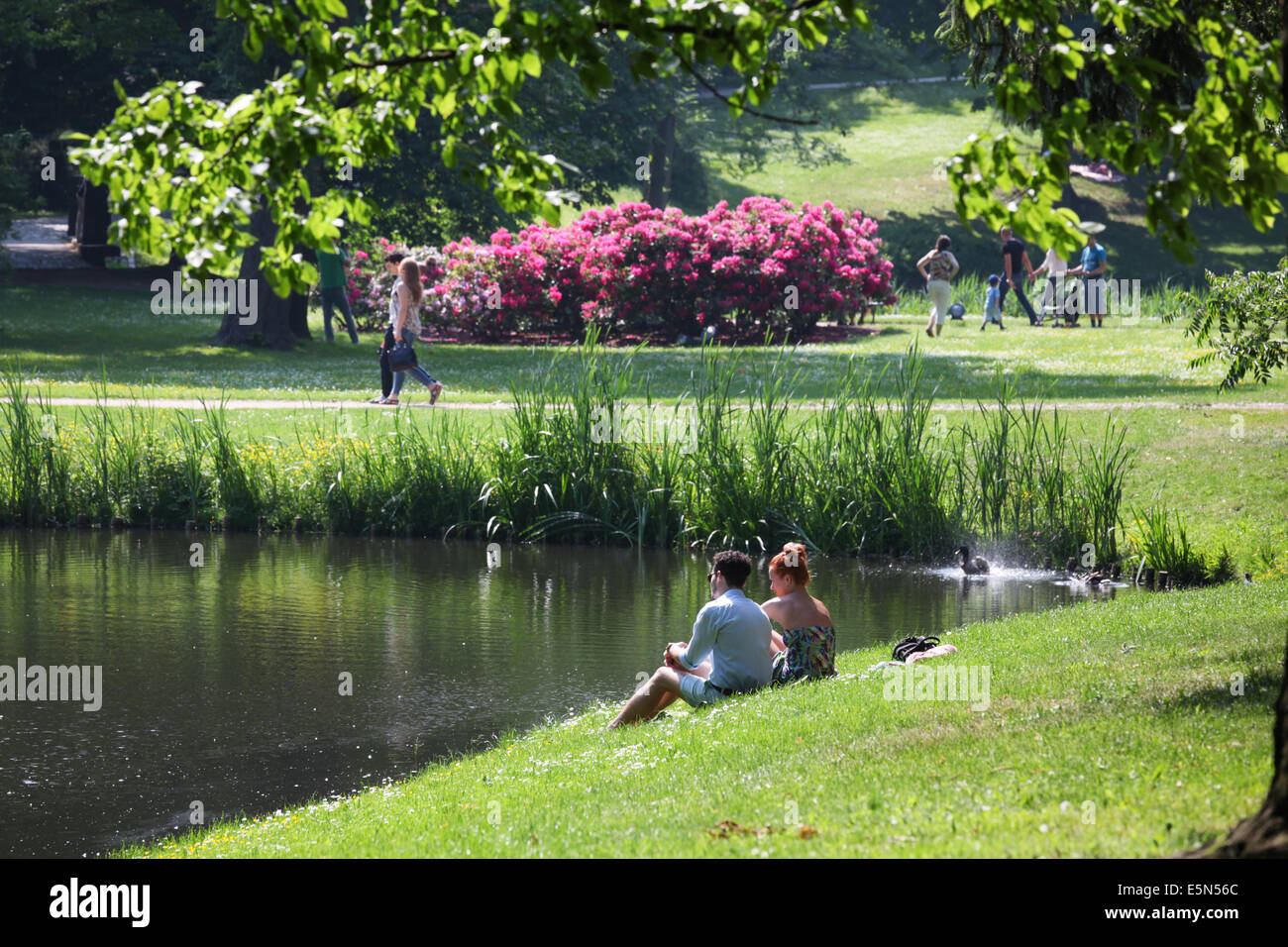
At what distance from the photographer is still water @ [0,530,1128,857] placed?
29.1 feet

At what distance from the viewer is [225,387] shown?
2270 centimetres

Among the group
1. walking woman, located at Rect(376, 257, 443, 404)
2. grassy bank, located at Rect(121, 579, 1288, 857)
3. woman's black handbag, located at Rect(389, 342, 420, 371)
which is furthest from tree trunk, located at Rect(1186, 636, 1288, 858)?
woman's black handbag, located at Rect(389, 342, 420, 371)

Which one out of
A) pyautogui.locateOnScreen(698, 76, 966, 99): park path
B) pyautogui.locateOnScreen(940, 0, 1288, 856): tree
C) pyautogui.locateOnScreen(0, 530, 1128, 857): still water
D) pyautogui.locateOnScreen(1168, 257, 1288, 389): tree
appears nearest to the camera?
pyautogui.locateOnScreen(940, 0, 1288, 856): tree

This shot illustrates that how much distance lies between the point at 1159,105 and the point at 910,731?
3200 mm

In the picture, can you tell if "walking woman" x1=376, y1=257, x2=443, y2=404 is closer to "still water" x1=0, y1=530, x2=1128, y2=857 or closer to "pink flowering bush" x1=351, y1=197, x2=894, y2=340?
"still water" x1=0, y1=530, x2=1128, y2=857

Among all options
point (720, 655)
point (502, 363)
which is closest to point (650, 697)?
point (720, 655)

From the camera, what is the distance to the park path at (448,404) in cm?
1906

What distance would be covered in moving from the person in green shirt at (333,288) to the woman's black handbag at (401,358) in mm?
8608

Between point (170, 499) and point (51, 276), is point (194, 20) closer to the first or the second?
point (51, 276)

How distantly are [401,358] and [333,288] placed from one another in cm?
1073

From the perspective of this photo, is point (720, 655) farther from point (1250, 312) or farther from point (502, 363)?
point (502, 363)

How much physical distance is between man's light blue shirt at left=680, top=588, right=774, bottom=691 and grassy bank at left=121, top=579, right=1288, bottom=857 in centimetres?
27

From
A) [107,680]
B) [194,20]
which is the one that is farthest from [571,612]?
[194,20]

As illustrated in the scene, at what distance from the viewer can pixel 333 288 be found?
30.2 metres
